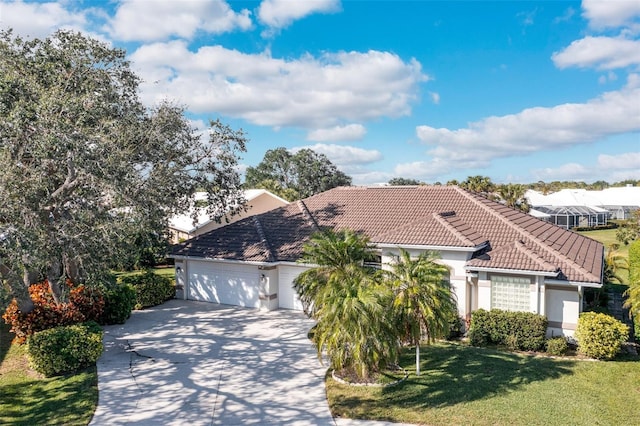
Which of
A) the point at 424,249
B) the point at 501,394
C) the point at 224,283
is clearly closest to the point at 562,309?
the point at 424,249

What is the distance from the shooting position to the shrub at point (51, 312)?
16391 millimetres

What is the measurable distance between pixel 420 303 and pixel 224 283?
1325 centimetres

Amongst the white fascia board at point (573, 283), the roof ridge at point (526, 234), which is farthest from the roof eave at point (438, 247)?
the white fascia board at point (573, 283)

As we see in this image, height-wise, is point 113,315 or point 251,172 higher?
point 251,172

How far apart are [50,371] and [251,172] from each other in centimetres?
6734

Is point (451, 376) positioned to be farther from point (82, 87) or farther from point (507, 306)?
point (82, 87)

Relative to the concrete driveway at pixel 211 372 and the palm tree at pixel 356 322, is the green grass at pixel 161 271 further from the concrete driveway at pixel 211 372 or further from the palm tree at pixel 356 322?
the palm tree at pixel 356 322

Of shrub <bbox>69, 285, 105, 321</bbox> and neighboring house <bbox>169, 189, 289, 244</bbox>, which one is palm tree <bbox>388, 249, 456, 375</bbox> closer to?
shrub <bbox>69, 285, 105, 321</bbox>

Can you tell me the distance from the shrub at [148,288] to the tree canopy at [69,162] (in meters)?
3.15

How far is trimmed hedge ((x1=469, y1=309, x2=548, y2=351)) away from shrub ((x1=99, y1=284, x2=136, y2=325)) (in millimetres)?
14431

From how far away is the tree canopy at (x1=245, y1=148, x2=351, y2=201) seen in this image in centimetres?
6738

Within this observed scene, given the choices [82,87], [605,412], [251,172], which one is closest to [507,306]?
[605,412]

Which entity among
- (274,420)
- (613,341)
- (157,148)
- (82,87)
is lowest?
(274,420)

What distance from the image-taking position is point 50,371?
13969mm
